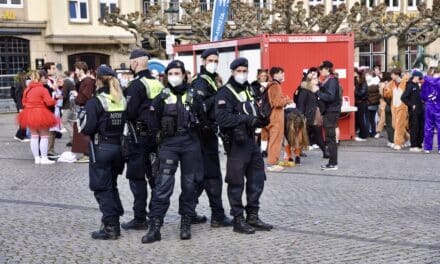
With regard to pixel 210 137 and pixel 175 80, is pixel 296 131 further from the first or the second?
pixel 175 80

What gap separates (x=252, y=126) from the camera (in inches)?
268

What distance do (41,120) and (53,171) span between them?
1.09 m

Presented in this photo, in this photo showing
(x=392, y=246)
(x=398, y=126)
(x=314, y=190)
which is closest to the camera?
(x=392, y=246)

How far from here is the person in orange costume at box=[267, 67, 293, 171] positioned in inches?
423

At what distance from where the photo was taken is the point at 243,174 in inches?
271

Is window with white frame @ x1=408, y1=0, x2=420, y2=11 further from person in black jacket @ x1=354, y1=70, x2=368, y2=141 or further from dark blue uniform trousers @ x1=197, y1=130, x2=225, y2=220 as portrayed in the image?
dark blue uniform trousers @ x1=197, y1=130, x2=225, y2=220

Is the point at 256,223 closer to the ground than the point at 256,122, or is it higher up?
closer to the ground

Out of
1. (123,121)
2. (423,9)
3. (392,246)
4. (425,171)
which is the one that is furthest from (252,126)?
(423,9)

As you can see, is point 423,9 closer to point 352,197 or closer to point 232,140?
point 352,197

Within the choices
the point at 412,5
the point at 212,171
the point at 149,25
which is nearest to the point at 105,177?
the point at 212,171

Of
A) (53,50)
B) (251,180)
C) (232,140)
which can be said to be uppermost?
(53,50)

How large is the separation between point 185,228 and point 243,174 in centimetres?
85

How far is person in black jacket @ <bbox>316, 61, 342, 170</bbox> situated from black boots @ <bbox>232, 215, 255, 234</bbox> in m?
4.44

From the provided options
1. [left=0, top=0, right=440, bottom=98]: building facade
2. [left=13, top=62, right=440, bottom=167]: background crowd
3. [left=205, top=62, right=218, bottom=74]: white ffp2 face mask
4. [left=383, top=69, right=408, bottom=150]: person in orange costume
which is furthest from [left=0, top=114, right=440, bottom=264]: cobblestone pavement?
[left=0, top=0, right=440, bottom=98]: building facade
